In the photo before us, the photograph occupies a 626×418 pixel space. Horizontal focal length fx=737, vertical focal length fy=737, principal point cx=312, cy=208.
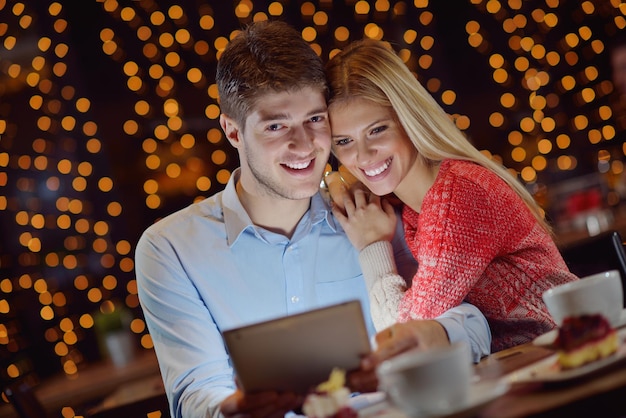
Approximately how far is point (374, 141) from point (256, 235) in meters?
0.42

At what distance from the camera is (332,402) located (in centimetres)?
108

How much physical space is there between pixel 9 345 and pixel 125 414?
1.45 m

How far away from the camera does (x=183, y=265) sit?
1983 mm

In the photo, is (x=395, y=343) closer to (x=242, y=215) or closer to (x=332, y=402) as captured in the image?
(x=332, y=402)

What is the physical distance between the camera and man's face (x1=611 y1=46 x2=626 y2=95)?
18.7 feet

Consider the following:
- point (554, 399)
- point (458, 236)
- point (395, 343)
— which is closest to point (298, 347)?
point (395, 343)

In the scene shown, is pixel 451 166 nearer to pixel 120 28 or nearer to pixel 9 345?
pixel 9 345

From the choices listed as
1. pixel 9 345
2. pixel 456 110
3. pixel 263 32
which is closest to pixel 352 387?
pixel 263 32

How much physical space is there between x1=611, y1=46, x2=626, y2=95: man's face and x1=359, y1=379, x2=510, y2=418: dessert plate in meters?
5.16

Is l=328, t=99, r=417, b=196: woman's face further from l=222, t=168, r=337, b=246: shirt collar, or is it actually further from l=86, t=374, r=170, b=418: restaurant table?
l=86, t=374, r=170, b=418: restaurant table

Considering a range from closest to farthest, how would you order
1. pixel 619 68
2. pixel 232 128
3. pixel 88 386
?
pixel 232 128 < pixel 88 386 < pixel 619 68

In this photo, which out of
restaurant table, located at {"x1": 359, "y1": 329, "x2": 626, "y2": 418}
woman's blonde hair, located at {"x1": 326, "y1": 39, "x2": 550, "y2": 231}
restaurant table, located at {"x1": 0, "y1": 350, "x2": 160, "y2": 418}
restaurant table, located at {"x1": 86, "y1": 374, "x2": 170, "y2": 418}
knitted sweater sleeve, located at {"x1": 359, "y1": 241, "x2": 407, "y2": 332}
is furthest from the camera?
restaurant table, located at {"x1": 0, "y1": 350, "x2": 160, "y2": 418}

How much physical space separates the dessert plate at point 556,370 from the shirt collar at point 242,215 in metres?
0.98

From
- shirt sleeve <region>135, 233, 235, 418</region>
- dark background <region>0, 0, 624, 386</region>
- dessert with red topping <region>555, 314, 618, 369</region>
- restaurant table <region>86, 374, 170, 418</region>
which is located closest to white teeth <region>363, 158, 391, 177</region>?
shirt sleeve <region>135, 233, 235, 418</region>
